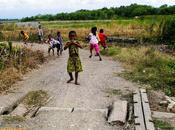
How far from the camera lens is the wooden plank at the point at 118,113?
8.25 metres

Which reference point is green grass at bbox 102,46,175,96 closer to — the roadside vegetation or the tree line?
the roadside vegetation

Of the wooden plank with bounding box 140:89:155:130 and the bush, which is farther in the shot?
the bush

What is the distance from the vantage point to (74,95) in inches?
422

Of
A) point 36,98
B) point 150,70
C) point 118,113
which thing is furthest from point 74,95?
point 150,70

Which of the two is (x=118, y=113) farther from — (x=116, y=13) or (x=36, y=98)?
(x=116, y=13)

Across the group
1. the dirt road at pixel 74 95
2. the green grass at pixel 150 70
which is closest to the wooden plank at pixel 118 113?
the dirt road at pixel 74 95

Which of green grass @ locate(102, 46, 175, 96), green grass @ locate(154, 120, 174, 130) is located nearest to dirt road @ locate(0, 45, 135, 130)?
green grass @ locate(102, 46, 175, 96)

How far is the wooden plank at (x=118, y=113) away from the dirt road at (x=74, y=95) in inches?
7.0

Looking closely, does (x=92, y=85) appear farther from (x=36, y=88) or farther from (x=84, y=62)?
(x=84, y=62)

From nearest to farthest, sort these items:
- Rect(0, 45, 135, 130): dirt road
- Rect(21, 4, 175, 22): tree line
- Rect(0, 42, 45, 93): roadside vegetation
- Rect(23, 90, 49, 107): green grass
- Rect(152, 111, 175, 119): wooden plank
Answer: Rect(0, 45, 135, 130): dirt road
Rect(152, 111, 175, 119): wooden plank
Rect(23, 90, 49, 107): green grass
Rect(0, 42, 45, 93): roadside vegetation
Rect(21, 4, 175, 22): tree line

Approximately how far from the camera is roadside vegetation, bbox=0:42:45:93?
1236 cm

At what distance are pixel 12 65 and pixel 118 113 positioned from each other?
6.54 metres

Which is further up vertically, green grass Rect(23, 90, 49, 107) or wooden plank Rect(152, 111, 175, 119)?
green grass Rect(23, 90, 49, 107)

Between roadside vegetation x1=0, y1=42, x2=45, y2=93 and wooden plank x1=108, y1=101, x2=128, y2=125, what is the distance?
351cm
